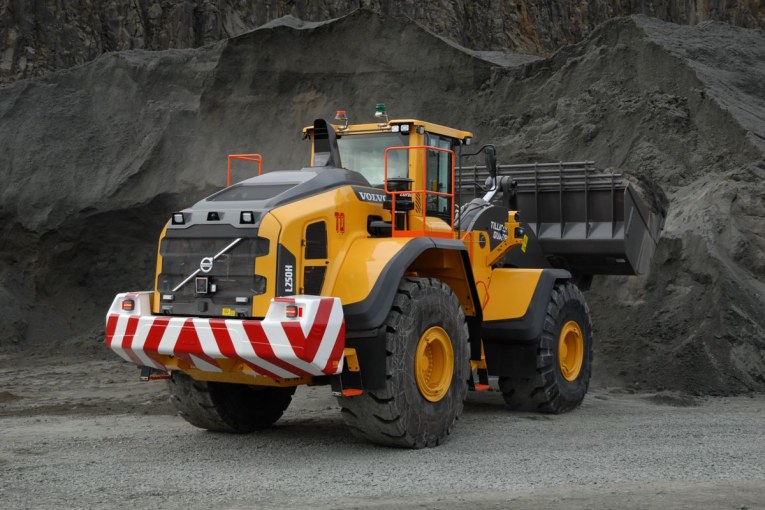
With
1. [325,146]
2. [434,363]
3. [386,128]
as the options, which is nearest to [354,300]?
[434,363]

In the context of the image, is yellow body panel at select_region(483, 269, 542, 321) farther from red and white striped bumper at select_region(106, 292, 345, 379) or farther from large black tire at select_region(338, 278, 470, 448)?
red and white striped bumper at select_region(106, 292, 345, 379)

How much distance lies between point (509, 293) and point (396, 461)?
2.87 m

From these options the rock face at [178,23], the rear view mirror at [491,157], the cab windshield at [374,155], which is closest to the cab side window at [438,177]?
the cab windshield at [374,155]

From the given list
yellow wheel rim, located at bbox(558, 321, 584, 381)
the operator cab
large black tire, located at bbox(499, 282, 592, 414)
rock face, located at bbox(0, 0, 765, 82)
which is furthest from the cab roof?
rock face, located at bbox(0, 0, 765, 82)

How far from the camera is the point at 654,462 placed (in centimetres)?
672

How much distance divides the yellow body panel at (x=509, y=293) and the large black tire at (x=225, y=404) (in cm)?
208

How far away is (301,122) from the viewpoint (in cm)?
1798

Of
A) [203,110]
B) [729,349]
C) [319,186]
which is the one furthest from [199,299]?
[203,110]

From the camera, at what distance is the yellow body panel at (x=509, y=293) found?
9.26 m

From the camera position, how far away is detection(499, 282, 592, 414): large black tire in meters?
9.27

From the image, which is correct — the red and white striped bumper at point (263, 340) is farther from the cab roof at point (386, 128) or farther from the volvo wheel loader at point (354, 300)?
the cab roof at point (386, 128)

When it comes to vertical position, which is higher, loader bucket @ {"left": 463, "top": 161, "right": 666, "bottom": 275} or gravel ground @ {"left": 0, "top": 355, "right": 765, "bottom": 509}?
loader bucket @ {"left": 463, "top": 161, "right": 666, "bottom": 275}

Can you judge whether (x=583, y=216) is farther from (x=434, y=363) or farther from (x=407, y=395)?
(x=407, y=395)

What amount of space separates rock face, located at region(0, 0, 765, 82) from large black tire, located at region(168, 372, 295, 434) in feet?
61.6
